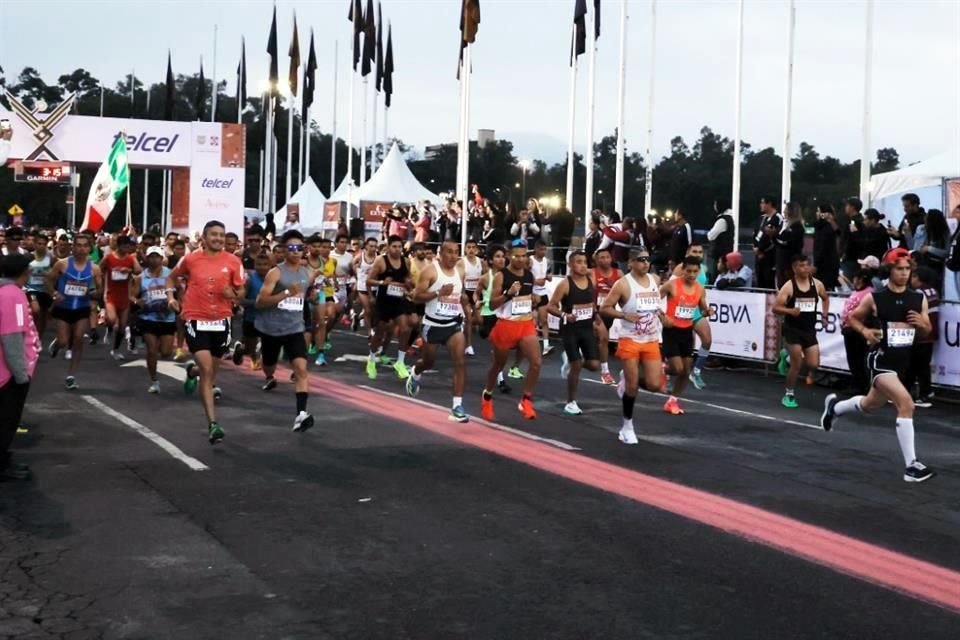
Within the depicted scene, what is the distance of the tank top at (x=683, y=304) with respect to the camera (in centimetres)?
1337

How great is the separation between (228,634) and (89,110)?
99.4m

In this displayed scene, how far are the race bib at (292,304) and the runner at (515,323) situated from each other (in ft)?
6.77

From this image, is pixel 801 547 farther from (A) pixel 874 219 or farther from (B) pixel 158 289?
(A) pixel 874 219

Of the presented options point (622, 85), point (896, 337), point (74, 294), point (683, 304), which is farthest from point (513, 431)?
point (622, 85)

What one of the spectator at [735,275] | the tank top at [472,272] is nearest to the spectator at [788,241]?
the spectator at [735,275]

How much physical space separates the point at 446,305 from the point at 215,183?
82.2ft

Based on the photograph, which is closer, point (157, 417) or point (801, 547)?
point (801, 547)

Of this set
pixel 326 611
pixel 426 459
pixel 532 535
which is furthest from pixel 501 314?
pixel 326 611

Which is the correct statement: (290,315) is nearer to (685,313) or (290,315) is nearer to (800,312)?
(685,313)

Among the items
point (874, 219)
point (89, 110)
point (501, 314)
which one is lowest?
point (501, 314)

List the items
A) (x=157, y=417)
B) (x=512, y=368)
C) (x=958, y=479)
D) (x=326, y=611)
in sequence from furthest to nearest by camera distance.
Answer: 1. (x=512, y=368)
2. (x=157, y=417)
3. (x=958, y=479)
4. (x=326, y=611)

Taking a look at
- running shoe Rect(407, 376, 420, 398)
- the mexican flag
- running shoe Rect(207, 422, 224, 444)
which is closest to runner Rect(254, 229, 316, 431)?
running shoe Rect(207, 422, 224, 444)

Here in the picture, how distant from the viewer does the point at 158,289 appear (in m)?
15.0

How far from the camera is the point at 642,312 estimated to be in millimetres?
11875
